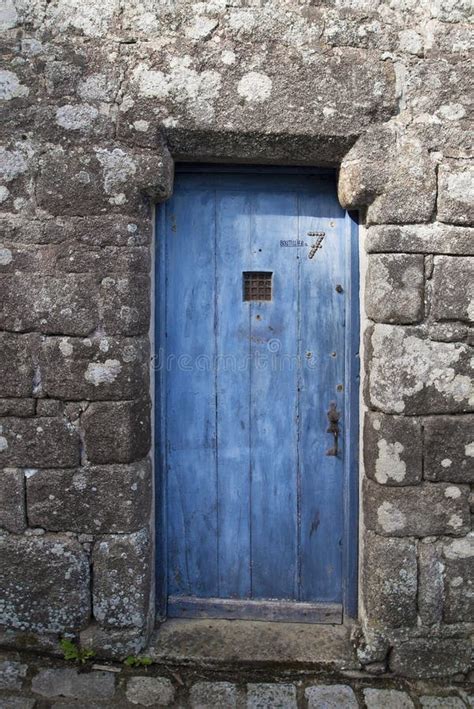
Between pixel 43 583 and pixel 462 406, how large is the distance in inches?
76.1

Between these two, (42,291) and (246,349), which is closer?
(42,291)

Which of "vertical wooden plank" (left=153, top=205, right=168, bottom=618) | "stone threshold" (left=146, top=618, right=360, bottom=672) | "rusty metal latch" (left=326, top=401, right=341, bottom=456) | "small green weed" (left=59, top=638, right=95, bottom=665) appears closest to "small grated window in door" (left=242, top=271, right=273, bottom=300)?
"vertical wooden plank" (left=153, top=205, right=168, bottom=618)

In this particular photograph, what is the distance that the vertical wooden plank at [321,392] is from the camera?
2500 millimetres

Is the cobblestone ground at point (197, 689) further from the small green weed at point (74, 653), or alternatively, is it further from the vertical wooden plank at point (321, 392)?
the vertical wooden plank at point (321, 392)

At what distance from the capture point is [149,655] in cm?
234

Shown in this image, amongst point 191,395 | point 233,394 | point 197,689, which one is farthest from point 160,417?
point 197,689

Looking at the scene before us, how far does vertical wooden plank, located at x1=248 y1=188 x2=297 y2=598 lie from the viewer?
2502 millimetres

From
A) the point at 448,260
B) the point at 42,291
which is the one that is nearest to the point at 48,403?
the point at 42,291

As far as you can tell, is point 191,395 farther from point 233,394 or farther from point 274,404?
point 274,404

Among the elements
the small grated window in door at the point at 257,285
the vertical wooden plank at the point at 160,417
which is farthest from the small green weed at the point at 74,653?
the small grated window in door at the point at 257,285

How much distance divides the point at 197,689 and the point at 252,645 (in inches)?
12.1

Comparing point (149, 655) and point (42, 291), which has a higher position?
point (42, 291)

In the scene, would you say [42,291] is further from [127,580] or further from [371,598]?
[371,598]

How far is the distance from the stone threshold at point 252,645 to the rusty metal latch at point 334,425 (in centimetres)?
82
